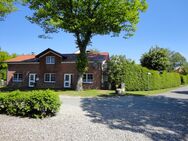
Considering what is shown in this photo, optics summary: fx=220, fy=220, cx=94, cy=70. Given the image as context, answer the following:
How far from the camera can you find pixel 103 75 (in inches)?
1313

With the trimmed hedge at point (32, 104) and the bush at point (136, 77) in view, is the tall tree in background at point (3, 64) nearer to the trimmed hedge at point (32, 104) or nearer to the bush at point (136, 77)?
the bush at point (136, 77)

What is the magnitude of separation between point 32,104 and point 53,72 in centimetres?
2544

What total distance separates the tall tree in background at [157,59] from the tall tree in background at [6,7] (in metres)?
25.8

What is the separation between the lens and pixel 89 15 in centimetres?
2709

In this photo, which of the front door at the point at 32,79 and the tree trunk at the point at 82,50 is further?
the front door at the point at 32,79

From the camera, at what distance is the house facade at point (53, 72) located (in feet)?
110

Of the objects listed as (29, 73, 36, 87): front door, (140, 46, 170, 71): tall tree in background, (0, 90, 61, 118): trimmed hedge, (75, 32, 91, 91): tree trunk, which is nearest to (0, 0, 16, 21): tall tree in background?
(75, 32, 91, 91): tree trunk

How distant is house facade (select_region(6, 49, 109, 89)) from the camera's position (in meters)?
33.5


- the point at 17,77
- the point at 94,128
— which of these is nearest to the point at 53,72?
the point at 17,77

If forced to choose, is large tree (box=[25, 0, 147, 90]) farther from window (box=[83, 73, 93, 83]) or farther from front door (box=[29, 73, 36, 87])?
front door (box=[29, 73, 36, 87])

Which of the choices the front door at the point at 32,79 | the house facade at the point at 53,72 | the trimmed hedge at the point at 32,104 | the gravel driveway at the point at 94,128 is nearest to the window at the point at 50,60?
the house facade at the point at 53,72

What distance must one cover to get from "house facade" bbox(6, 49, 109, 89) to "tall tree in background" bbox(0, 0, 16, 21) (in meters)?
9.74

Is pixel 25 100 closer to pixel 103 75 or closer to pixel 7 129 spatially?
pixel 7 129

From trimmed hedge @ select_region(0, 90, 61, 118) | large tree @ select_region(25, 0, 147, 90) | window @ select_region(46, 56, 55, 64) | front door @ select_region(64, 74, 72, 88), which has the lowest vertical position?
trimmed hedge @ select_region(0, 90, 61, 118)
